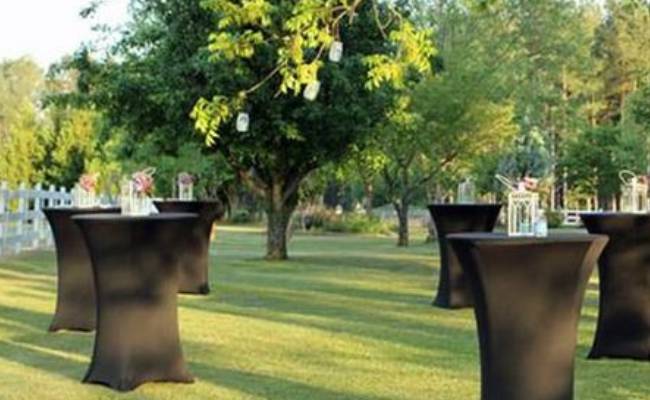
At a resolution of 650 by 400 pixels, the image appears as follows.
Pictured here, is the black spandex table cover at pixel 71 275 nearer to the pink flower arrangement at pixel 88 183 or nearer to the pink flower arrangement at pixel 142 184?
the pink flower arrangement at pixel 142 184

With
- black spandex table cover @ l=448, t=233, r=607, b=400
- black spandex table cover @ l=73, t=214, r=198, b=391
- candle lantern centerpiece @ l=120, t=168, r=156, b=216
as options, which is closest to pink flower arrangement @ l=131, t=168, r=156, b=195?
candle lantern centerpiece @ l=120, t=168, r=156, b=216

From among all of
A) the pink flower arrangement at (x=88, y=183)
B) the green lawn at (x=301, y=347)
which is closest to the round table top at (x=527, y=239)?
the green lawn at (x=301, y=347)

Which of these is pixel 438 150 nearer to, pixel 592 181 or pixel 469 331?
pixel 592 181

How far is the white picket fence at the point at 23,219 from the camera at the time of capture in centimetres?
1995

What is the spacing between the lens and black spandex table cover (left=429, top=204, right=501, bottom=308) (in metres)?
11.9

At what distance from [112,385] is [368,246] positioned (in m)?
21.5

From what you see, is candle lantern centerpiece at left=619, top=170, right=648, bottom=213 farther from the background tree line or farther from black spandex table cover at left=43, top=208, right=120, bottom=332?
black spandex table cover at left=43, top=208, right=120, bottom=332

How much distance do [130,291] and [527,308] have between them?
2.82 metres

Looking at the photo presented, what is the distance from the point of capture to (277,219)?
66.9 ft

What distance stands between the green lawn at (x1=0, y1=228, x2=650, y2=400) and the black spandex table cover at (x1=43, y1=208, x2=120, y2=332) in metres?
0.23

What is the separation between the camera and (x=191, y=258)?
13578 millimetres

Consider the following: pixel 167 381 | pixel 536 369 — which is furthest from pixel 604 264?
pixel 167 381

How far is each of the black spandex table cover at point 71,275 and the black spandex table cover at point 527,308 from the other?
506cm

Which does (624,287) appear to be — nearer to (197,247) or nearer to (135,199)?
(135,199)
